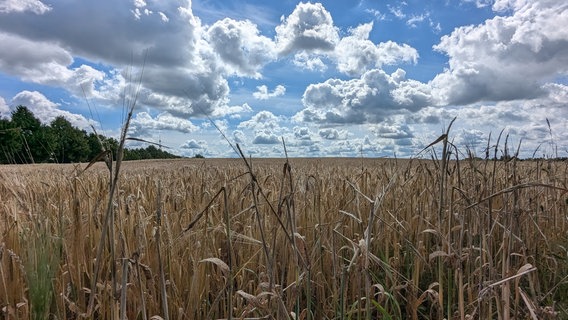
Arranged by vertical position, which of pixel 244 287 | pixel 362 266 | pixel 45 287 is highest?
pixel 362 266

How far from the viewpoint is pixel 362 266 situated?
1396 mm

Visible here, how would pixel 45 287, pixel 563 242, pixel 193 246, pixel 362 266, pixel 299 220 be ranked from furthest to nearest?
pixel 563 242
pixel 299 220
pixel 193 246
pixel 45 287
pixel 362 266

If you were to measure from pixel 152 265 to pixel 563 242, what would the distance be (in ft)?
9.80

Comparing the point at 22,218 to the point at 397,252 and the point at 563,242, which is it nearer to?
the point at 397,252

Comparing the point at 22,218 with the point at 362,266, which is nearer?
the point at 362,266

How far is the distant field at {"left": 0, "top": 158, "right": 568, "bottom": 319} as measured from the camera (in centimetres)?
139

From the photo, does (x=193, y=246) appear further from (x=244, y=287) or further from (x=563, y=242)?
(x=563, y=242)

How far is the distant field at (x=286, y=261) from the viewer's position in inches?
54.9

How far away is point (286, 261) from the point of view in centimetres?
227

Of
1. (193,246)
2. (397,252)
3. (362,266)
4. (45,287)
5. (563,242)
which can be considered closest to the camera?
(362,266)

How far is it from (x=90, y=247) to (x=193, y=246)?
592 mm

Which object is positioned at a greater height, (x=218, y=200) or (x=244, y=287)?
(x=218, y=200)

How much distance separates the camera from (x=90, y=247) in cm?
237

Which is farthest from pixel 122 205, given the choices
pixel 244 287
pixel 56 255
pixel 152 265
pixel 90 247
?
pixel 244 287
